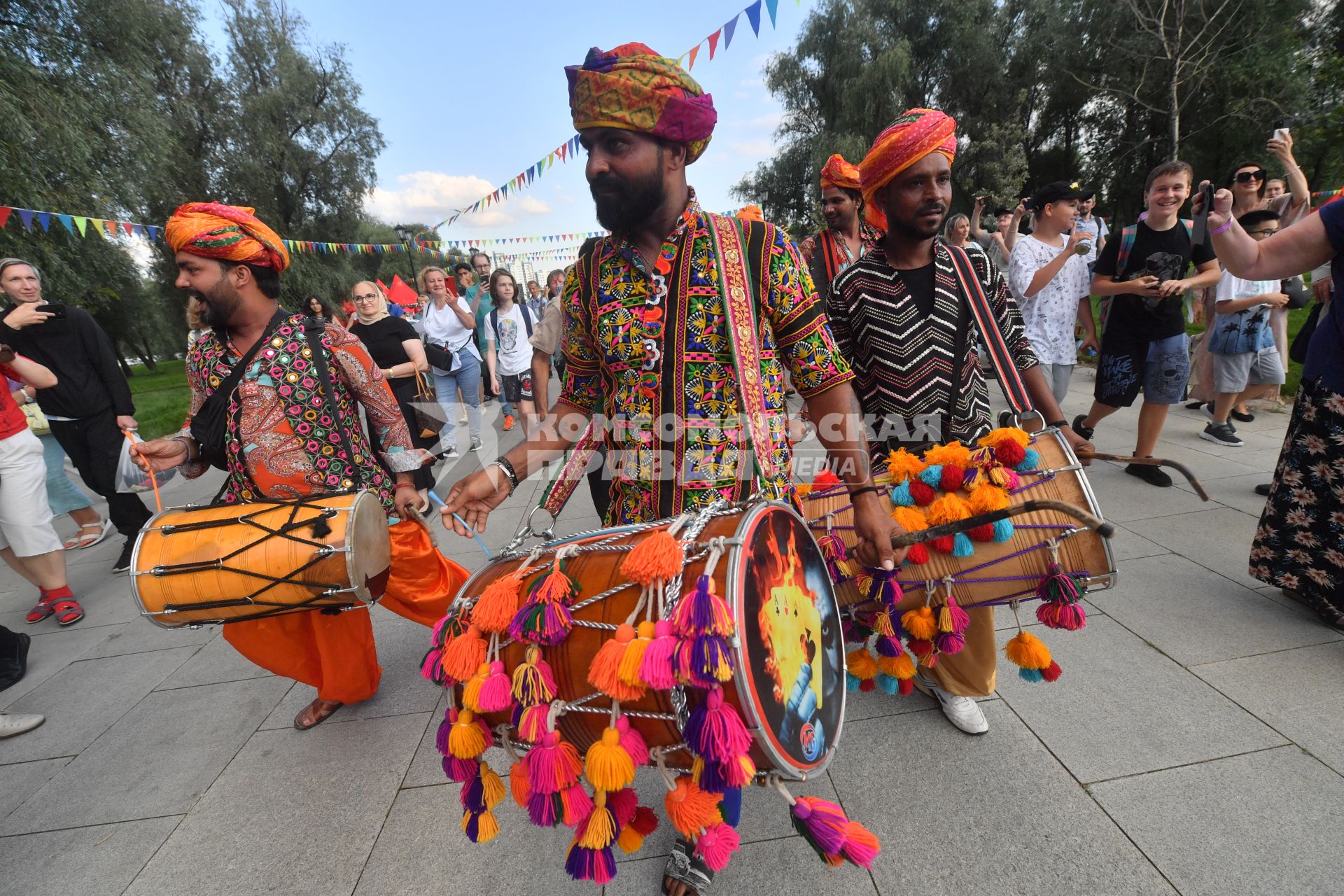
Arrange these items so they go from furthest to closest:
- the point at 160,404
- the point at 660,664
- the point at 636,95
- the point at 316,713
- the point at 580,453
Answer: the point at 160,404 → the point at 316,713 → the point at 580,453 → the point at 636,95 → the point at 660,664

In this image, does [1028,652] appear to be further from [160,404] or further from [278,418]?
[160,404]

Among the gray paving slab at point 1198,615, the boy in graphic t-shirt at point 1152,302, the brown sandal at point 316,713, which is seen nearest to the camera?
the gray paving slab at point 1198,615

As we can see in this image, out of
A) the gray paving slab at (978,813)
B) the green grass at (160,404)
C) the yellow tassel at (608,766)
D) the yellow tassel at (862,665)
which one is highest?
the yellow tassel at (608,766)

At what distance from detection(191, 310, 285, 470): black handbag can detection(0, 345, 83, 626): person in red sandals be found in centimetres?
190

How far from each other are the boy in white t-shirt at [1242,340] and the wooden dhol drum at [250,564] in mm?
5557

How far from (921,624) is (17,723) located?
3890 mm

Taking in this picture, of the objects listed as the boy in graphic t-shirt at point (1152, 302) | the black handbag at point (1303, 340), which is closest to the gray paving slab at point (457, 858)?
the boy in graphic t-shirt at point (1152, 302)

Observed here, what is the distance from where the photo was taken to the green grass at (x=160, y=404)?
10.7 m

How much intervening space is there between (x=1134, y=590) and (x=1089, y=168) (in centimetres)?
2527

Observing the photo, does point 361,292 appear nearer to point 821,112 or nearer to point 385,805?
point 385,805

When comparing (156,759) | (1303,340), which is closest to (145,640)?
(156,759)

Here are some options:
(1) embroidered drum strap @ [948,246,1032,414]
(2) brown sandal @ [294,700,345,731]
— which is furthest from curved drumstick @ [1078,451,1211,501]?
(2) brown sandal @ [294,700,345,731]

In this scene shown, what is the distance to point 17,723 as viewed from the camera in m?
2.68

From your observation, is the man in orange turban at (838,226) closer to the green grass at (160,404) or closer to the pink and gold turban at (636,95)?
the pink and gold turban at (636,95)
